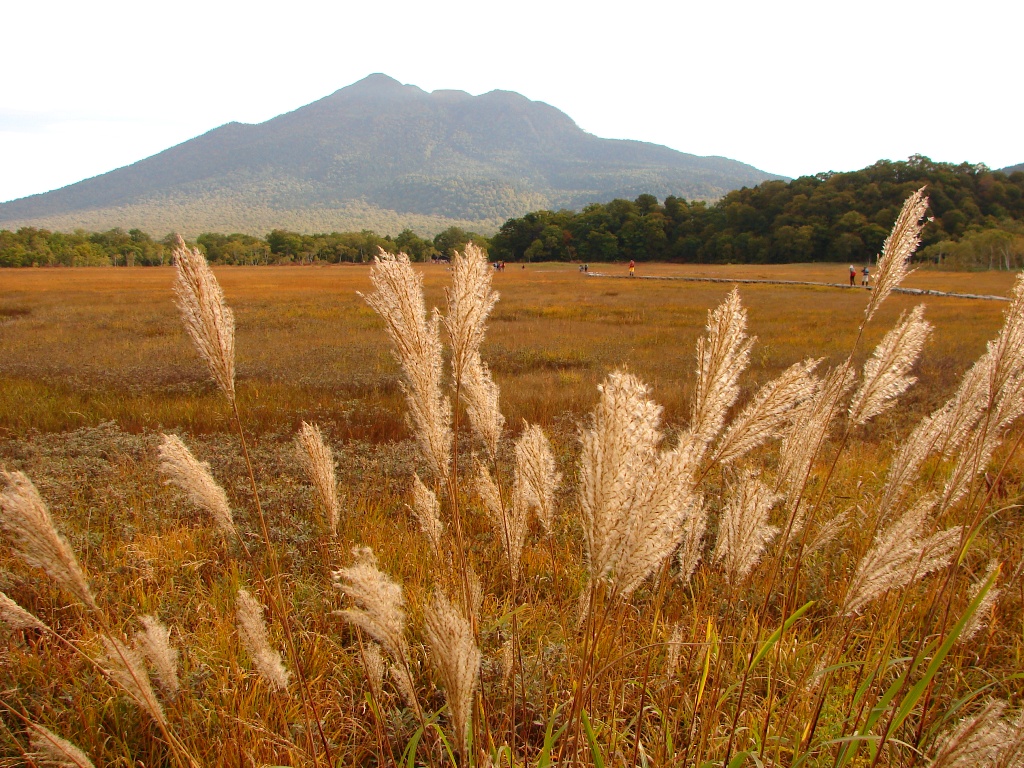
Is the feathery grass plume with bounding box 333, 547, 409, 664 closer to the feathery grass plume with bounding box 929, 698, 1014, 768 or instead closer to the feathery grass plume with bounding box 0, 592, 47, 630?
the feathery grass plume with bounding box 0, 592, 47, 630

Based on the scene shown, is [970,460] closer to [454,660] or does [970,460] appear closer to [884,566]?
[884,566]

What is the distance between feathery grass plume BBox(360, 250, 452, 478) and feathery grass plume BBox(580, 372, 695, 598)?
0.54 metres

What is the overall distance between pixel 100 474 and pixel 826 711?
6198 mm

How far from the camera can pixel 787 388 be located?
1.38 metres

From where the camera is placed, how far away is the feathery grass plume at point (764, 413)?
4.52 ft

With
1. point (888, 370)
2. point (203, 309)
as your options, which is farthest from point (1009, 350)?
point (203, 309)

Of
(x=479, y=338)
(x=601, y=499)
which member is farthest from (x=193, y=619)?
(x=601, y=499)

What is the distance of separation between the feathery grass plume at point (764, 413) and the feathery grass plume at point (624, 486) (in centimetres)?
44

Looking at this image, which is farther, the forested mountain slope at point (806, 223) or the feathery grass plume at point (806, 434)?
the forested mountain slope at point (806, 223)

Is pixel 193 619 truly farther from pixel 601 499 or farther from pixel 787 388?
pixel 787 388

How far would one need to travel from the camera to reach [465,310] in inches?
55.1

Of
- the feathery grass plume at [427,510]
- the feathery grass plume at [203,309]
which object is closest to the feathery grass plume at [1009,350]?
the feathery grass plume at [427,510]

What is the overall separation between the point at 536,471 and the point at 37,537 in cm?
131

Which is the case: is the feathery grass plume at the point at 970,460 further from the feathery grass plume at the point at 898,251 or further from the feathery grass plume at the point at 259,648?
the feathery grass plume at the point at 259,648
